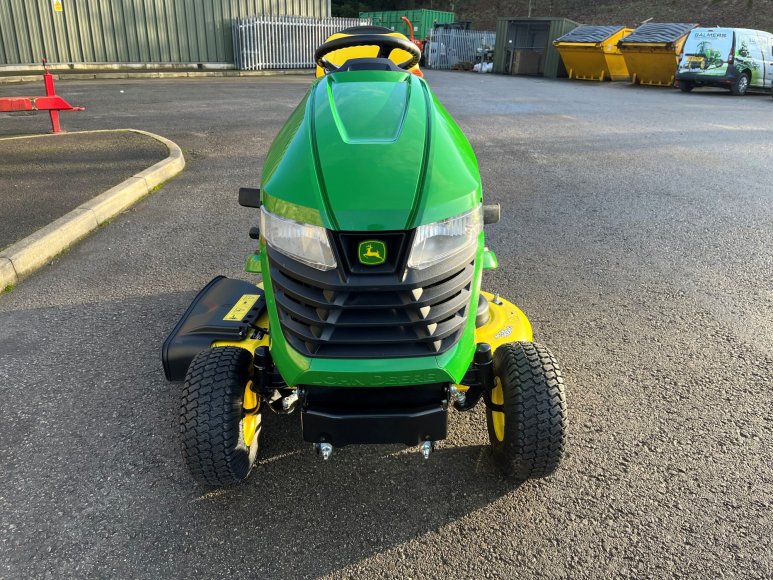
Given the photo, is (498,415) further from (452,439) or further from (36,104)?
(36,104)

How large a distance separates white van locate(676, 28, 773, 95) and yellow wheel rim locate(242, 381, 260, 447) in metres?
20.5

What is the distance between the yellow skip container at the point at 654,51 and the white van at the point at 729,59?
1.58 meters

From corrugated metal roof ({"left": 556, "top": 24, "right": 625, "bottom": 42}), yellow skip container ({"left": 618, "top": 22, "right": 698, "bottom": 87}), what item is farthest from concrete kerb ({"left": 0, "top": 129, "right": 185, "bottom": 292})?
corrugated metal roof ({"left": 556, "top": 24, "right": 625, "bottom": 42})

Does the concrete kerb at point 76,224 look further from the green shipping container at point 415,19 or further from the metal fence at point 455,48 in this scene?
the green shipping container at point 415,19

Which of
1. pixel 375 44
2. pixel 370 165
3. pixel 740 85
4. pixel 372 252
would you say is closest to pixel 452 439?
pixel 372 252

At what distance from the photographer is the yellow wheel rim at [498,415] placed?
249cm

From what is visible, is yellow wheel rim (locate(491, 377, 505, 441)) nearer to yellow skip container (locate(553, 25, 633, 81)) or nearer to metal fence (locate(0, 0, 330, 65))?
metal fence (locate(0, 0, 330, 65))

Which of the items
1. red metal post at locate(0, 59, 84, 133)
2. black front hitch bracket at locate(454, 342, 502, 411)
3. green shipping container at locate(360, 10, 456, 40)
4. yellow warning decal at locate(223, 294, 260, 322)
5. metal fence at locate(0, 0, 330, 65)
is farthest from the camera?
green shipping container at locate(360, 10, 456, 40)

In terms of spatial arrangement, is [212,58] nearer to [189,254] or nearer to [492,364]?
[189,254]

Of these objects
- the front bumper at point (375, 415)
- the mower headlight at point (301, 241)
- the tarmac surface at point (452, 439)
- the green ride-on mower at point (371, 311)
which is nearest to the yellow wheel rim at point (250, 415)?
the green ride-on mower at point (371, 311)

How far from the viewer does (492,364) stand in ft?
8.09

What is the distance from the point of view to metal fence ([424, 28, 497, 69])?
32.3 metres

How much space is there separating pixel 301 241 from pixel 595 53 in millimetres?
24459

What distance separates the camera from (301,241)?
6.75ft
